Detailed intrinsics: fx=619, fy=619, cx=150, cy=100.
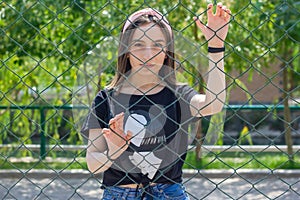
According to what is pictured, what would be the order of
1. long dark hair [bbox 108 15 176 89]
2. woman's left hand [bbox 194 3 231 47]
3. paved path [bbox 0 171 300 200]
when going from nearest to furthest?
1. woman's left hand [bbox 194 3 231 47]
2. long dark hair [bbox 108 15 176 89]
3. paved path [bbox 0 171 300 200]

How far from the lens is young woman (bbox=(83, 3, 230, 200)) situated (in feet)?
7.50

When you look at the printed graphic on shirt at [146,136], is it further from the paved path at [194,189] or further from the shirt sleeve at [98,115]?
the paved path at [194,189]

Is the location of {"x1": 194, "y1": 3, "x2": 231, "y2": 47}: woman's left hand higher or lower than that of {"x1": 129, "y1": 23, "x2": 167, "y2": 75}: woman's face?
higher

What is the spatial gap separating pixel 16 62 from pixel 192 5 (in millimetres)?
2116

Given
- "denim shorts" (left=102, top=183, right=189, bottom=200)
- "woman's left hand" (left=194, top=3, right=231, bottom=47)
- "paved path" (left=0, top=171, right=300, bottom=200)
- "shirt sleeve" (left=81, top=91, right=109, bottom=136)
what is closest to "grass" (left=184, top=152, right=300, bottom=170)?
"paved path" (left=0, top=171, right=300, bottom=200)

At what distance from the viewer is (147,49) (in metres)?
2.27

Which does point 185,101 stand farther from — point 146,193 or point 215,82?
point 146,193

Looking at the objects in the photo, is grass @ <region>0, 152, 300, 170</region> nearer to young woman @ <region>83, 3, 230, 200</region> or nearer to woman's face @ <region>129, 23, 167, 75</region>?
young woman @ <region>83, 3, 230, 200</region>

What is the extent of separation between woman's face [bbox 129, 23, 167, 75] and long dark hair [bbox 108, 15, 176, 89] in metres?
0.02

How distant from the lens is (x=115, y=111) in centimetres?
233

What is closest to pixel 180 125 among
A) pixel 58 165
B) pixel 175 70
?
pixel 175 70

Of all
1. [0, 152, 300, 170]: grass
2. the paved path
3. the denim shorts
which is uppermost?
[0, 152, 300, 170]: grass

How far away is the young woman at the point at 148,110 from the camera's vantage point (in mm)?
2287

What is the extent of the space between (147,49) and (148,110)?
239 millimetres
